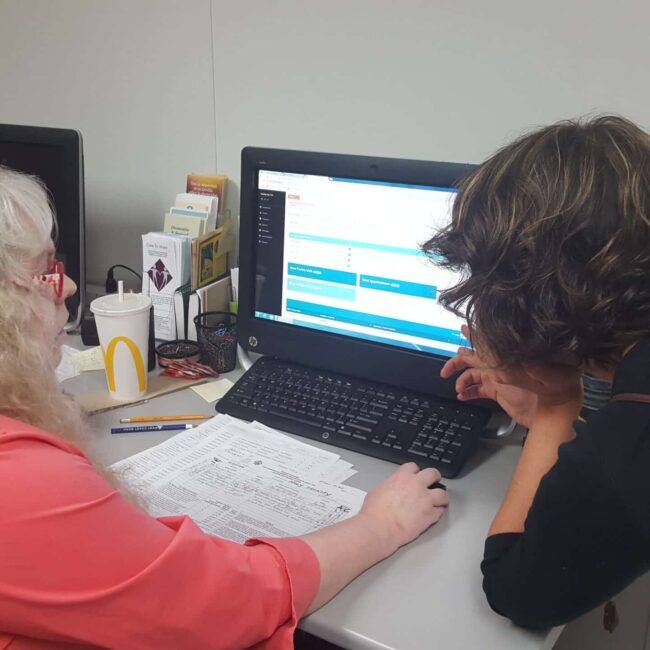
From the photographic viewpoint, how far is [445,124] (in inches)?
52.5

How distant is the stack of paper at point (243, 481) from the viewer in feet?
3.01

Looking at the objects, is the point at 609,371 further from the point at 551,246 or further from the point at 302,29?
the point at 302,29

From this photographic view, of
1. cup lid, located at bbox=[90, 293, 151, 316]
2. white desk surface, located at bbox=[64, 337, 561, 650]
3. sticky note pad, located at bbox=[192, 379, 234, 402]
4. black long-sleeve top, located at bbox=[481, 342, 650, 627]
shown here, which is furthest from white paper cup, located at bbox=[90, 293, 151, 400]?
black long-sleeve top, located at bbox=[481, 342, 650, 627]

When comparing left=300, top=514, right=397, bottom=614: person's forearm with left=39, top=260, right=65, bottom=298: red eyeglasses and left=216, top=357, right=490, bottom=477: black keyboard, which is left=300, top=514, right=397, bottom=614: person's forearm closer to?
left=216, top=357, right=490, bottom=477: black keyboard

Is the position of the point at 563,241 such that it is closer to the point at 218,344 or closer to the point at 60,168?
the point at 218,344

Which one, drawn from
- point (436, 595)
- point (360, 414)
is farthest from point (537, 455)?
point (360, 414)

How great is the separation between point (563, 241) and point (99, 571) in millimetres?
534

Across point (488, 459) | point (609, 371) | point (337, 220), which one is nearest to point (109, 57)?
point (337, 220)

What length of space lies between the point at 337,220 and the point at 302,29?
0.48 meters

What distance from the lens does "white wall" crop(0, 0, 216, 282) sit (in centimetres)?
157

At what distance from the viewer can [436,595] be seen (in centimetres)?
80

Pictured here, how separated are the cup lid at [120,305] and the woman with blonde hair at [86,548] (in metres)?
0.33

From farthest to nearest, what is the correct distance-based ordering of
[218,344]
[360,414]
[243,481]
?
[218,344]
[360,414]
[243,481]

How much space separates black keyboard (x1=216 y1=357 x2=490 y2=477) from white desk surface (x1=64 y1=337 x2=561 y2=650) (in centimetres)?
4
